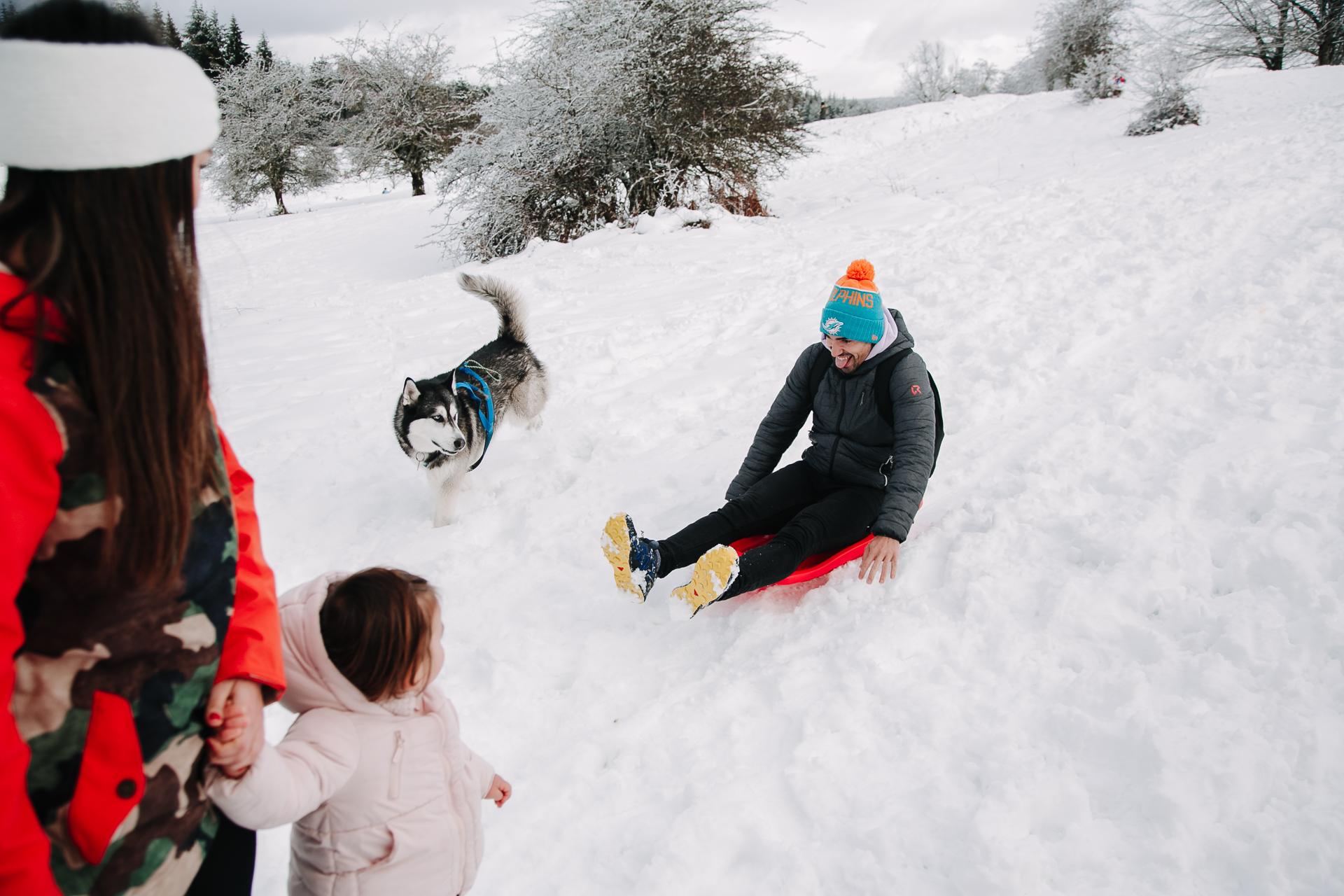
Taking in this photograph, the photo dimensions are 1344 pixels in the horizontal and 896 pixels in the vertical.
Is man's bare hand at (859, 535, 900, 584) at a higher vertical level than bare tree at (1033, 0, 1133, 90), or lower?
lower

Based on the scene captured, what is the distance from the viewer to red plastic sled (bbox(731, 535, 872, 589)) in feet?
9.34

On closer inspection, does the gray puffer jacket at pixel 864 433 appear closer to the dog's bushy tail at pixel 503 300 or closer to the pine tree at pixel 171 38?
the dog's bushy tail at pixel 503 300

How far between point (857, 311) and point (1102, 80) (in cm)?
2065

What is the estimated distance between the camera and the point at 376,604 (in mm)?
1312

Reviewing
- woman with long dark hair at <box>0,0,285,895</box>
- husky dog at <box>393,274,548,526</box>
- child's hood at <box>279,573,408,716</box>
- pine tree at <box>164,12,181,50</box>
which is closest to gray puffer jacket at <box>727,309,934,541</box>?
husky dog at <box>393,274,548,526</box>

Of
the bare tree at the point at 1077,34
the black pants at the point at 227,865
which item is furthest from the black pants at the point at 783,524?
the bare tree at the point at 1077,34

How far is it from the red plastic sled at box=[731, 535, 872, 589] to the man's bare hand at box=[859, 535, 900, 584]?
0.17 feet

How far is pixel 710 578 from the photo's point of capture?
254cm

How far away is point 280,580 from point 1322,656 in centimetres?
407

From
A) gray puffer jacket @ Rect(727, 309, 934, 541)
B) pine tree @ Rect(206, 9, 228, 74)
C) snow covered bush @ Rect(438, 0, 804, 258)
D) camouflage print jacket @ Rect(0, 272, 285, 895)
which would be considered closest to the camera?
camouflage print jacket @ Rect(0, 272, 285, 895)

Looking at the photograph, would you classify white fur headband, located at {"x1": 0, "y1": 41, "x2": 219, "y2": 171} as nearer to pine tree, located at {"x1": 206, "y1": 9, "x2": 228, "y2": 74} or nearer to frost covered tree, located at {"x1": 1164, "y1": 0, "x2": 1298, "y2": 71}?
frost covered tree, located at {"x1": 1164, "y1": 0, "x2": 1298, "y2": 71}

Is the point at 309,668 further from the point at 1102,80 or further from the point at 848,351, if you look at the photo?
the point at 1102,80

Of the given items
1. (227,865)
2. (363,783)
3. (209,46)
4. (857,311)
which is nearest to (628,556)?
(857,311)

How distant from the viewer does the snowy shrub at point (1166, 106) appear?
14125 millimetres
